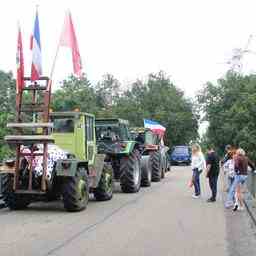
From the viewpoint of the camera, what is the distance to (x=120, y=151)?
72.2 feet

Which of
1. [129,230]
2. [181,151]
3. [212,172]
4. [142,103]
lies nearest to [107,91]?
[142,103]

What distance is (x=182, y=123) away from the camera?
7444cm

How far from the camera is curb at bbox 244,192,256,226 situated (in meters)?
15.4

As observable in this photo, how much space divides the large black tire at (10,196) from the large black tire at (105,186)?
9.31 feet

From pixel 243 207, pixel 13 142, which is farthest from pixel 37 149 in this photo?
pixel 243 207

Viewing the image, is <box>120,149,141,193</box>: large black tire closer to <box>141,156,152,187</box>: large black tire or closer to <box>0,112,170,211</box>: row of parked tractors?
<box>0,112,170,211</box>: row of parked tractors

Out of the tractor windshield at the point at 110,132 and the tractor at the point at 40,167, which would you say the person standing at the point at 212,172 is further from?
the tractor windshield at the point at 110,132

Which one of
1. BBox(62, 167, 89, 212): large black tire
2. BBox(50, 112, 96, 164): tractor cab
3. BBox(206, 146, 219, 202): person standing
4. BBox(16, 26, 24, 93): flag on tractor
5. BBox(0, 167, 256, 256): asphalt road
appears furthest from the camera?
BBox(206, 146, 219, 202): person standing

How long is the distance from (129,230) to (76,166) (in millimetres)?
3524

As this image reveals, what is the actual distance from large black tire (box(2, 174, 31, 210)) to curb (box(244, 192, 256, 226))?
5652mm

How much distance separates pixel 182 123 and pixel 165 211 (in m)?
58.2

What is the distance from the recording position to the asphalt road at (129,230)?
35.2 ft

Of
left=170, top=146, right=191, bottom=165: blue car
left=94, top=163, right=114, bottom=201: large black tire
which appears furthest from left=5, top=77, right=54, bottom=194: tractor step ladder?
left=170, top=146, right=191, bottom=165: blue car

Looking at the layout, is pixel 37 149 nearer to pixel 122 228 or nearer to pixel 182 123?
pixel 122 228
